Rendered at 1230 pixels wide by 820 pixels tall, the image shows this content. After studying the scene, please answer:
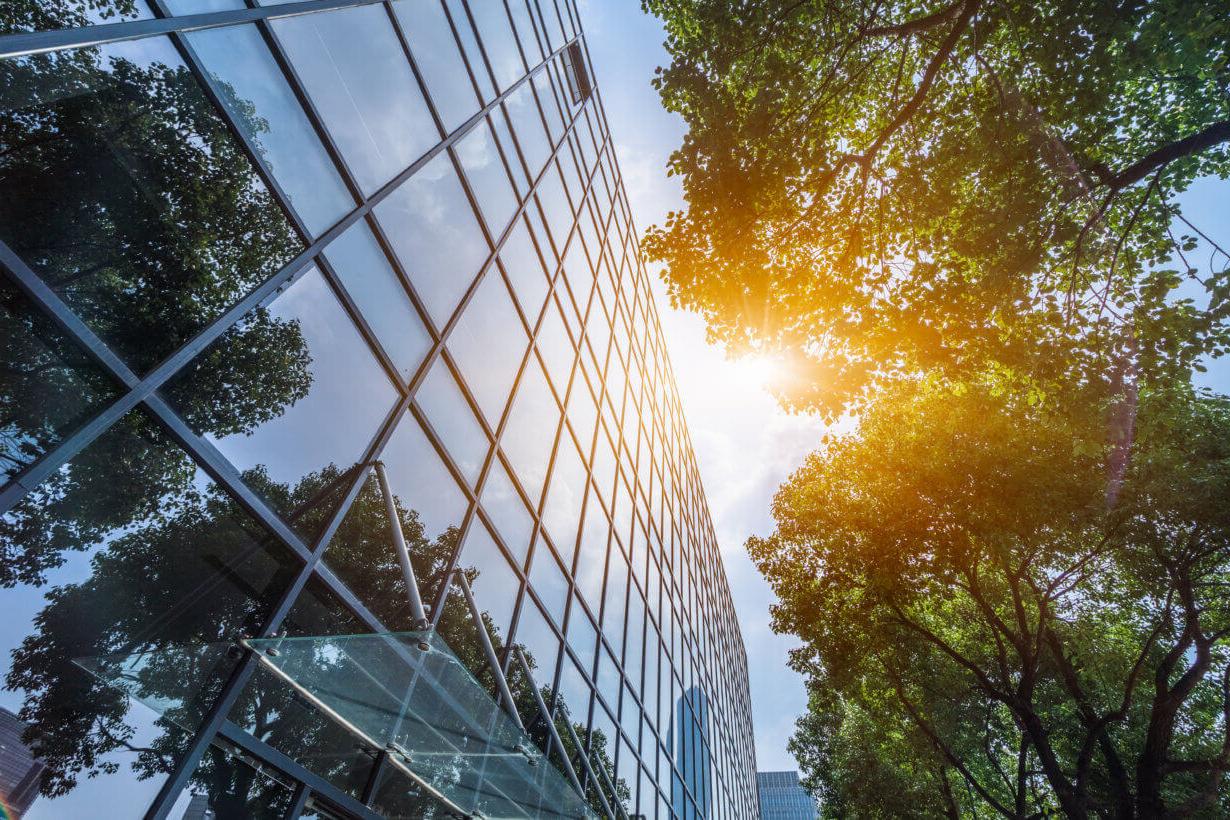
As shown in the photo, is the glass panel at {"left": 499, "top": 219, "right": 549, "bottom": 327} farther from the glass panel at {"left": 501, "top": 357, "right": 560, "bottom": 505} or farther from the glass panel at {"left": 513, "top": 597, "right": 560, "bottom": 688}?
the glass panel at {"left": 513, "top": 597, "right": 560, "bottom": 688}

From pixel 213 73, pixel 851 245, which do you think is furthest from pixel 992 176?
pixel 213 73

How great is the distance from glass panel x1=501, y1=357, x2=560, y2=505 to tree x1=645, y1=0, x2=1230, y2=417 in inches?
139

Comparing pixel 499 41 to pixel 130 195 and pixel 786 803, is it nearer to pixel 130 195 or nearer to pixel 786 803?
pixel 130 195

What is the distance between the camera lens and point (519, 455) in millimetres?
8008

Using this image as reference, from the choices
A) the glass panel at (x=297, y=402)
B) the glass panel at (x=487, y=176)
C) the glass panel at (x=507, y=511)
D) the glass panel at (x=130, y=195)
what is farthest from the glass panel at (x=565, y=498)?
the glass panel at (x=130, y=195)

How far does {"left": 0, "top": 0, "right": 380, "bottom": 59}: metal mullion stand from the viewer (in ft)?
8.93

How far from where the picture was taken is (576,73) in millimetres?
15047

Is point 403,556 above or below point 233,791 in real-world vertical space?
above

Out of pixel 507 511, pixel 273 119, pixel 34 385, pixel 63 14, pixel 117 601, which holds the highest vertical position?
pixel 273 119

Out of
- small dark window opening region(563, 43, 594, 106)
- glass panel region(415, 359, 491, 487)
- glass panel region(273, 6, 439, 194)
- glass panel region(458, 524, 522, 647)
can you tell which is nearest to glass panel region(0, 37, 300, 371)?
glass panel region(273, 6, 439, 194)

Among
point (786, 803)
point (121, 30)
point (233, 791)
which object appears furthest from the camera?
point (786, 803)

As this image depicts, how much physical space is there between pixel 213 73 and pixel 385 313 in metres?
2.19

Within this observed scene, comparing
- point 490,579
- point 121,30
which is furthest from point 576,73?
point 490,579

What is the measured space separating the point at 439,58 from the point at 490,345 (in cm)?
389
